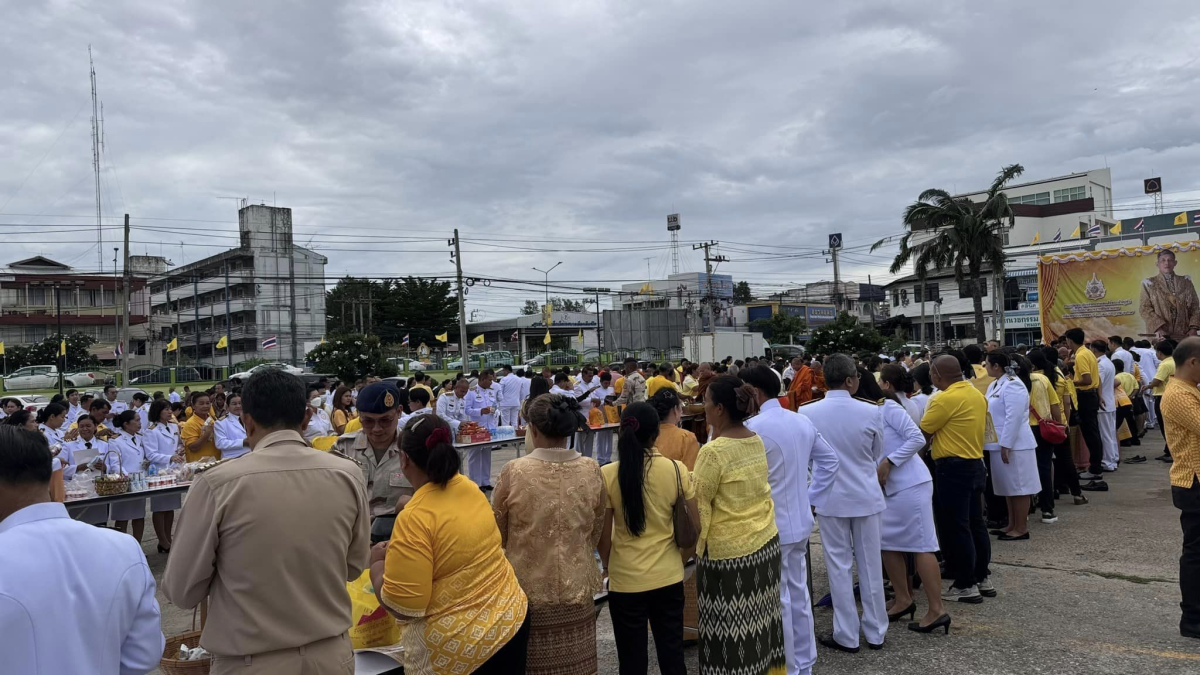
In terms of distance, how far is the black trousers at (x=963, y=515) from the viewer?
5570 mm

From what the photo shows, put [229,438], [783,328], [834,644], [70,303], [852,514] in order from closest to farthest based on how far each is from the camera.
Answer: [852,514] → [834,644] → [229,438] → [783,328] → [70,303]

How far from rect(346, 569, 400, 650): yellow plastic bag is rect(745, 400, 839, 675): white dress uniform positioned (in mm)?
2104

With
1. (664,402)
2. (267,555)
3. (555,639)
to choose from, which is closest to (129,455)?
(664,402)

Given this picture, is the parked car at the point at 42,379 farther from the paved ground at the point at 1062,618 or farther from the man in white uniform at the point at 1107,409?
the man in white uniform at the point at 1107,409

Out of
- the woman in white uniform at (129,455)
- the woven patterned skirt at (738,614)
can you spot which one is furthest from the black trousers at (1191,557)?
the woman in white uniform at (129,455)

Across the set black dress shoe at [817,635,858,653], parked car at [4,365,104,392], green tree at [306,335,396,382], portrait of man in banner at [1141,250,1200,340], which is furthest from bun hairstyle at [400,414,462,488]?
parked car at [4,365,104,392]

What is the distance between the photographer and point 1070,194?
Answer: 63812 mm

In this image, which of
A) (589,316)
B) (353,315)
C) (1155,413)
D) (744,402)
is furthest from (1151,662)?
(589,316)

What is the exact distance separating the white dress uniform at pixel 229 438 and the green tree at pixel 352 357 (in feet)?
84.1

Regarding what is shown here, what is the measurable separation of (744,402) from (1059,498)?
7.37 meters

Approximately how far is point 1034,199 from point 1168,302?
52.1 metres

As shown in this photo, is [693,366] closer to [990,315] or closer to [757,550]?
[757,550]

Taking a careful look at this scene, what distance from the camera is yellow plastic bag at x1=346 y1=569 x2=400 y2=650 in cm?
360

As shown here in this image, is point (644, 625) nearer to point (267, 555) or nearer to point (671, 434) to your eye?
point (267, 555)
